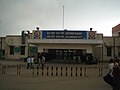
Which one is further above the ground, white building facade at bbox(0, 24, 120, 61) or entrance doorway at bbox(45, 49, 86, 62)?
white building facade at bbox(0, 24, 120, 61)

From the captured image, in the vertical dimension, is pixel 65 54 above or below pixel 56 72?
above

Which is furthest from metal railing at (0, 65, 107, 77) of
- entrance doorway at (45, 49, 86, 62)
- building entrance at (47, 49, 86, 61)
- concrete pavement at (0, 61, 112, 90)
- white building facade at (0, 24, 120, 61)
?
building entrance at (47, 49, 86, 61)

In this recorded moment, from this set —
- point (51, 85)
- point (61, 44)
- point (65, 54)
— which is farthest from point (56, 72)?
point (65, 54)

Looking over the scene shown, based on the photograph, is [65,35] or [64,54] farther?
[64,54]

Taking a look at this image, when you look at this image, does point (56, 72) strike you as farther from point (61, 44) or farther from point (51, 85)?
point (61, 44)

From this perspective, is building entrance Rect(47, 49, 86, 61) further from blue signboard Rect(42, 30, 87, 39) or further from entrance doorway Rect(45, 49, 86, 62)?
blue signboard Rect(42, 30, 87, 39)

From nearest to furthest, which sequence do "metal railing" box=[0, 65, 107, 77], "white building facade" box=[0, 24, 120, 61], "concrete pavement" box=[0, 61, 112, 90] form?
1. "concrete pavement" box=[0, 61, 112, 90]
2. "metal railing" box=[0, 65, 107, 77]
3. "white building facade" box=[0, 24, 120, 61]

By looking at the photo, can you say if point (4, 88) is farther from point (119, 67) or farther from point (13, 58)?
point (13, 58)

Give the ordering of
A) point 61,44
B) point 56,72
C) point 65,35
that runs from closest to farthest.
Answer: point 56,72 < point 65,35 < point 61,44

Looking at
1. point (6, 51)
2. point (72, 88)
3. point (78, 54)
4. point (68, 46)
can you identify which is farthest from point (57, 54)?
point (72, 88)

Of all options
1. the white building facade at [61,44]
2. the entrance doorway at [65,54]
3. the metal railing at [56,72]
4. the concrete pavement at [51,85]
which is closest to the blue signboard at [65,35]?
the white building facade at [61,44]

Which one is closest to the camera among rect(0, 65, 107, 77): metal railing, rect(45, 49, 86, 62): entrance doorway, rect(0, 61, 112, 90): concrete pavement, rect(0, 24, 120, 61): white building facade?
rect(0, 61, 112, 90): concrete pavement

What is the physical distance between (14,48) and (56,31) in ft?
69.4

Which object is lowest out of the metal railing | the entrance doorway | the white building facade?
the metal railing
